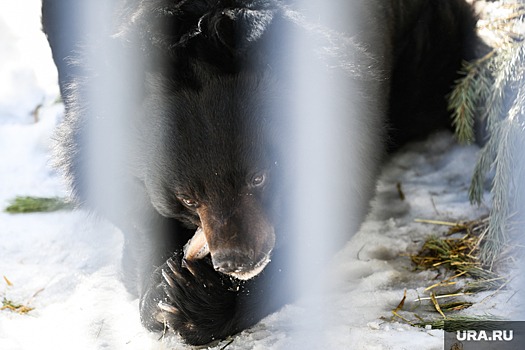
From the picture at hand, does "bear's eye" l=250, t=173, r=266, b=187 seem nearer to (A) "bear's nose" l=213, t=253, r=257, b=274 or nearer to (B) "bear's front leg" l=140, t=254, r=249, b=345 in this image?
(A) "bear's nose" l=213, t=253, r=257, b=274

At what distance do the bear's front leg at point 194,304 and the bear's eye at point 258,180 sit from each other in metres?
0.45

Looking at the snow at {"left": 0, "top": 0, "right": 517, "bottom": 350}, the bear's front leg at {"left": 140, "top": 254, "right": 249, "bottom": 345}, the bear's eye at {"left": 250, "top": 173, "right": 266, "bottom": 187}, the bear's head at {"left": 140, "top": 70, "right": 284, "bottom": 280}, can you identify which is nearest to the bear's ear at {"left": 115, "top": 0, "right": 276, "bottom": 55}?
the bear's head at {"left": 140, "top": 70, "right": 284, "bottom": 280}

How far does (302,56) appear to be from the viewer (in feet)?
8.41

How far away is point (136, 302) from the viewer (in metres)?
3.10

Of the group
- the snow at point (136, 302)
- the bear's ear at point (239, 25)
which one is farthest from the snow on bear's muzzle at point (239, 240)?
the bear's ear at point (239, 25)

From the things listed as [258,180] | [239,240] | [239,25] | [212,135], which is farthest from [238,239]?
[239,25]

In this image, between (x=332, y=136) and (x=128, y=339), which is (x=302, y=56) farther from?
(x=128, y=339)

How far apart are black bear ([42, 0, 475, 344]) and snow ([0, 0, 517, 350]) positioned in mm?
155

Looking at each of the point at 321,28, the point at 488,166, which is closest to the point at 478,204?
the point at 488,166

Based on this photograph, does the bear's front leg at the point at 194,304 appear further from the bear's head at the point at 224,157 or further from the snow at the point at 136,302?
the bear's head at the point at 224,157

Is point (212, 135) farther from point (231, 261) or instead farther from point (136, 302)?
point (136, 302)

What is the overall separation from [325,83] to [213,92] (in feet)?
1.31

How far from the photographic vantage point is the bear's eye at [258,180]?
101 inches

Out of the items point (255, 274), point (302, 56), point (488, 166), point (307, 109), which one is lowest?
point (255, 274)
